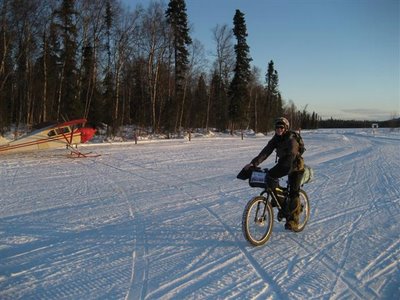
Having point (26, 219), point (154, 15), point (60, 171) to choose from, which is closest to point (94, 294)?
point (26, 219)

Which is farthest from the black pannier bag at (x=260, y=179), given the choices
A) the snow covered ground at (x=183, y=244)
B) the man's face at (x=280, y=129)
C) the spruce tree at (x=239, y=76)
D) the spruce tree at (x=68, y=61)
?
the spruce tree at (x=239, y=76)

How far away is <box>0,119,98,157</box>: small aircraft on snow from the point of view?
18.3 meters

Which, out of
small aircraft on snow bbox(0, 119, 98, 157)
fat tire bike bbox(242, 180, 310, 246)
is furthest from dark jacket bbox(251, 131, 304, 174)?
small aircraft on snow bbox(0, 119, 98, 157)

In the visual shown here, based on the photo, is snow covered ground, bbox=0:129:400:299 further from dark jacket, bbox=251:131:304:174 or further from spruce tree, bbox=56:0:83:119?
spruce tree, bbox=56:0:83:119

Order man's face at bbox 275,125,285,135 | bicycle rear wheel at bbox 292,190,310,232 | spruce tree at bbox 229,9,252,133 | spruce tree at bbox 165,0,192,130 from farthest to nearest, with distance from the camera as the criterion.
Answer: spruce tree at bbox 229,9,252,133
spruce tree at bbox 165,0,192,130
bicycle rear wheel at bbox 292,190,310,232
man's face at bbox 275,125,285,135

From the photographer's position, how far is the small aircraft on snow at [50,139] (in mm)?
18281

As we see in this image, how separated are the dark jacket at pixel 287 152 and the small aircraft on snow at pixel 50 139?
45.6ft

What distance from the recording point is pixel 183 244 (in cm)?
585

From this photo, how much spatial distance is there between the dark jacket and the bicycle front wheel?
64 centimetres

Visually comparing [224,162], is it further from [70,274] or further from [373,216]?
[70,274]

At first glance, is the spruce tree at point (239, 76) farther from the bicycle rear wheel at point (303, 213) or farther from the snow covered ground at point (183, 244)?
the bicycle rear wheel at point (303, 213)

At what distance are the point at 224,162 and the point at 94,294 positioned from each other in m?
13.1

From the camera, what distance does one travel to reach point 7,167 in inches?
576

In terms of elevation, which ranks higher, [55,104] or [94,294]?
[55,104]
